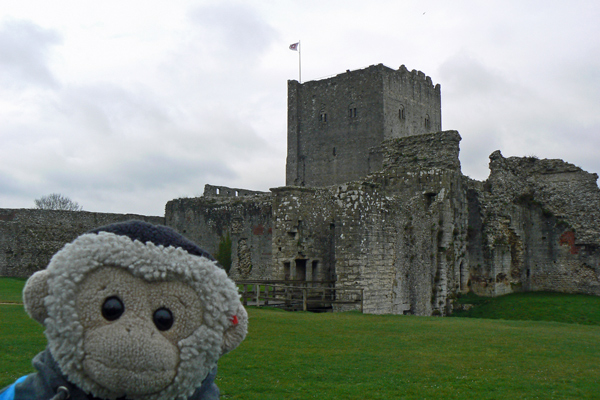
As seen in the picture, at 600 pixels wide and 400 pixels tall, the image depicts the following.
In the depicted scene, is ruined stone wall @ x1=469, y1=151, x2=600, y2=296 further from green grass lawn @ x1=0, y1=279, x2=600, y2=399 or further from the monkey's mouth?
the monkey's mouth

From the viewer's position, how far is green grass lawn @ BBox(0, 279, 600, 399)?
7.41 metres

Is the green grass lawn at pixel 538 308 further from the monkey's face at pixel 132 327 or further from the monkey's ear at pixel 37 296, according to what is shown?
the monkey's ear at pixel 37 296

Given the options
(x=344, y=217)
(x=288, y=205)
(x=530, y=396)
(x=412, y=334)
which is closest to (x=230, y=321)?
(x=530, y=396)

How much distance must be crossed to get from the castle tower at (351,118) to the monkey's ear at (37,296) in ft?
145

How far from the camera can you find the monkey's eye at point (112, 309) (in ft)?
8.06

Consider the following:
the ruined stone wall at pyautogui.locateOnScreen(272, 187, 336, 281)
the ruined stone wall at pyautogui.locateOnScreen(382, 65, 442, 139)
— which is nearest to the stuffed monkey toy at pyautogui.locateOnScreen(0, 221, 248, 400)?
the ruined stone wall at pyautogui.locateOnScreen(272, 187, 336, 281)

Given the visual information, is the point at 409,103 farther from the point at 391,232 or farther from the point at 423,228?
the point at 391,232

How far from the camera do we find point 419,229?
60.7 feet

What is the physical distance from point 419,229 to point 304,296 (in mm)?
4771

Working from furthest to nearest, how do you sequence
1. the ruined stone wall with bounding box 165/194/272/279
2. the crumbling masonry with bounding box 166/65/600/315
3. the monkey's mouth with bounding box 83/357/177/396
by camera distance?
the ruined stone wall with bounding box 165/194/272/279 → the crumbling masonry with bounding box 166/65/600/315 → the monkey's mouth with bounding box 83/357/177/396

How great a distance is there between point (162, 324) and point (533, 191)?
82.4 feet

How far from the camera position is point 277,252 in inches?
725

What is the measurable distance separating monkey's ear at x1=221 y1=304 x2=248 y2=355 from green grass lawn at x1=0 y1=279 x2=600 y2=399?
4482 millimetres

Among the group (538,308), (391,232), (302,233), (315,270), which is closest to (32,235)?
(302,233)
